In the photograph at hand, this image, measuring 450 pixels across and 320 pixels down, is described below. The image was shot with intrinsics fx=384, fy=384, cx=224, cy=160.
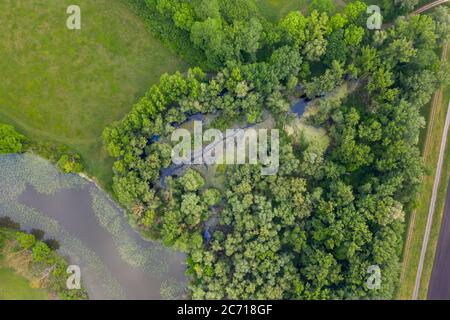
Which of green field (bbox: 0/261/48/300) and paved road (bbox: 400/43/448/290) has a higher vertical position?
paved road (bbox: 400/43/448/290)

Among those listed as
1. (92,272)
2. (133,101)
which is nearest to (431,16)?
(133,101)

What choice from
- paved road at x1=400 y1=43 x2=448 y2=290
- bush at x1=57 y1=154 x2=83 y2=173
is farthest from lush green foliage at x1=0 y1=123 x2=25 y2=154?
paved road at x1=400 y1=43 x2=448 y2=290

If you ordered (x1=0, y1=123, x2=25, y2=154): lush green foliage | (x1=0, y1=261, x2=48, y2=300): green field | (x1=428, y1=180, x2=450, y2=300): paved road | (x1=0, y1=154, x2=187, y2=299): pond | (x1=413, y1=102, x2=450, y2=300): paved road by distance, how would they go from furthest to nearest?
(x1=0, y1=154, x2=187, y2=299): pond → (x1=0, y1=261, x2=48, y2=300): green field → (x1=413, y1=102, x2=450, y2=300): paved road → (x1=428, y1=180, x2=450, y2=300): paved road → (x1=0, y1=123, x2=25, y2=154): lush green foliage

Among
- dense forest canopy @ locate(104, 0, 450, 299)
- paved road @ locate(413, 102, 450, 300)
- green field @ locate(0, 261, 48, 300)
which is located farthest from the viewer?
green field @ locate(0, 261, 48, 300)

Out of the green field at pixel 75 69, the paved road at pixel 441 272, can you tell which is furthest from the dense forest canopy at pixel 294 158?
the paved road at pixel 441 272

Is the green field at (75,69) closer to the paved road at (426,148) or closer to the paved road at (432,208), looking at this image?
the paved road at (426,148)

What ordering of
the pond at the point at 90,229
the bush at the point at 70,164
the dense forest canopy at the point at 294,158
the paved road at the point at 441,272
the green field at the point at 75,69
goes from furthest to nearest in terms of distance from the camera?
1. the pond at the point at 90,229
2. the green field at the point at 75,69
3. the paved road at the point at 441,272
4. the bush at the point at 70,164
5. the dense forest canopy at the point at 294,158

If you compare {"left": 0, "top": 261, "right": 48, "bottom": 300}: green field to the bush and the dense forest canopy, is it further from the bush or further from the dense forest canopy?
the dense forest canopy
